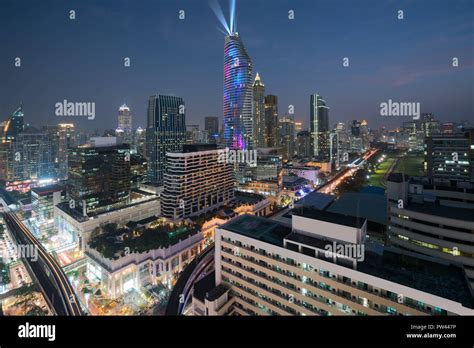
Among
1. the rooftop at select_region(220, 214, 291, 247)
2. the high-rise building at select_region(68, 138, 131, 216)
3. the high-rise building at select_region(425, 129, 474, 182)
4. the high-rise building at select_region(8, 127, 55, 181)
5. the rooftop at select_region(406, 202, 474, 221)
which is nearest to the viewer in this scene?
the rooftop at select_region(220, 214, 291, 247)

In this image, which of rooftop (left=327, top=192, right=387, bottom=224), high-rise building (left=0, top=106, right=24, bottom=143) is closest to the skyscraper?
high-rise building (left=0, top=106, right=24, bottom=143)

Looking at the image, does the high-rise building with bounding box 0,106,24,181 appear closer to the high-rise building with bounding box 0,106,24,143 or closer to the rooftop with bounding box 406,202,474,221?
the high-rise building with bounding box 0,106,24,143

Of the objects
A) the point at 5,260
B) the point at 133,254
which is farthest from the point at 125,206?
the point at 133,254

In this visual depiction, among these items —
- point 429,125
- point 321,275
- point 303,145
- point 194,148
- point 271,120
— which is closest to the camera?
point 321,275

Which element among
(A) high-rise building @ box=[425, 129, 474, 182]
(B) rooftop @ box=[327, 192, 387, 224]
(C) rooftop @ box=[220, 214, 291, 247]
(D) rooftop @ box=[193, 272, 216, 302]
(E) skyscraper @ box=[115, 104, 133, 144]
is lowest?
(D) rooftop @ box=[193, 272, 216, 302]

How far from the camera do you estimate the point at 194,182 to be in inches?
686

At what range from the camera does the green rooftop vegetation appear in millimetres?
10328

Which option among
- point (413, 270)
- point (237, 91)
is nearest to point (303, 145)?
point (237, 91)

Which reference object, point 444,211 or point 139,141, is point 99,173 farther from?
point 139,141

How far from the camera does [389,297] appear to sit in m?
4.68

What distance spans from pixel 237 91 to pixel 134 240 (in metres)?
32.1

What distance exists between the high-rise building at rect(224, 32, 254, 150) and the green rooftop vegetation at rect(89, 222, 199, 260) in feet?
90.5
